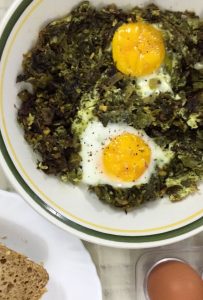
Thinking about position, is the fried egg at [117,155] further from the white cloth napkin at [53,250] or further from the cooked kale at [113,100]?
the white cloth napkin at [53,250]

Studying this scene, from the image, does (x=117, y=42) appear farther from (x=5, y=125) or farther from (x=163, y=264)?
(x=163, y=264)

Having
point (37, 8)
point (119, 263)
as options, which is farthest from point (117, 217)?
point (37, 8)

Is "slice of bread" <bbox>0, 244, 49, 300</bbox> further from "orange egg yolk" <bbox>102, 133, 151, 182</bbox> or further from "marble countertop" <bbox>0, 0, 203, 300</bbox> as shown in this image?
"orange egg yolk" <bbox>102, 133, 151, 182</bbox>

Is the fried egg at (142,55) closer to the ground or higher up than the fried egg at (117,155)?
higher up

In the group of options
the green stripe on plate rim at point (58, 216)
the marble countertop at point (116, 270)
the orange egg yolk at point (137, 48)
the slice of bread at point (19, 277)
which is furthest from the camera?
the marble countertop at point (116, 270)

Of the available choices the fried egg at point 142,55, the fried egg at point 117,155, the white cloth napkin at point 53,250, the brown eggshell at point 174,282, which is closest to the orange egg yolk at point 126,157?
the fried egg at point 117,155

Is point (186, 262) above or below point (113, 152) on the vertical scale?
below
